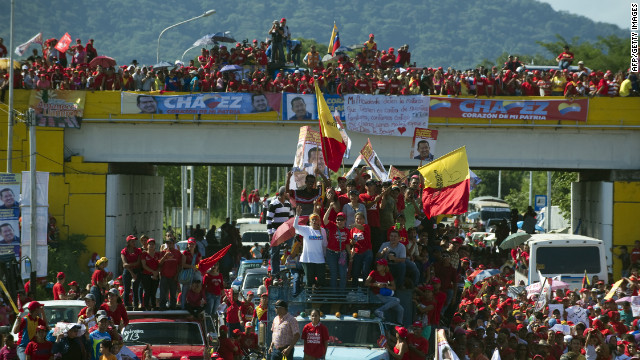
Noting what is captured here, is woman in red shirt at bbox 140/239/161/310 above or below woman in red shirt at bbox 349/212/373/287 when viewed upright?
below

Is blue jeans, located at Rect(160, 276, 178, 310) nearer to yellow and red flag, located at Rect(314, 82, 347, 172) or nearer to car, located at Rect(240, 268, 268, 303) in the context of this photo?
yellow and red flag, located at Rect(314, 82, 347, 172)

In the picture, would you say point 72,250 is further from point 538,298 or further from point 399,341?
point 399,341

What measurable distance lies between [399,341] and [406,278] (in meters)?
2.74

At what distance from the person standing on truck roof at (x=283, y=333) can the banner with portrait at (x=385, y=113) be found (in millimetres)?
20144

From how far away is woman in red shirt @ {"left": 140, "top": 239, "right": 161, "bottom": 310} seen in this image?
688 inches

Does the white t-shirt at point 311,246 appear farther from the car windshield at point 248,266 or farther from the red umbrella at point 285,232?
the car windshield at point 248,266

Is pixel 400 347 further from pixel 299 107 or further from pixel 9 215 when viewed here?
pixel 299 107

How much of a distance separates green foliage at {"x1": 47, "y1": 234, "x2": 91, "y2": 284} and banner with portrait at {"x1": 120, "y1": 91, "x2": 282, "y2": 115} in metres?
4.33

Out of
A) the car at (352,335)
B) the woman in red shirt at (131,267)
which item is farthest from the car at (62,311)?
the car at (352,335)

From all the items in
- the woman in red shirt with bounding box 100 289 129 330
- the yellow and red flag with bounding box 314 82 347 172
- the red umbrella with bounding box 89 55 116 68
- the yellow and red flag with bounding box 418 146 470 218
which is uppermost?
the red umbrella with bounding box 89 55 116 68

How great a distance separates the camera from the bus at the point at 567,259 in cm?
2738

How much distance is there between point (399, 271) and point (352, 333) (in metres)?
2.15

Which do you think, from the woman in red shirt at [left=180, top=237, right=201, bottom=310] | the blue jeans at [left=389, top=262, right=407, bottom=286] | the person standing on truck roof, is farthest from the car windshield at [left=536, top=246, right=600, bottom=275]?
the person standing on truck roof

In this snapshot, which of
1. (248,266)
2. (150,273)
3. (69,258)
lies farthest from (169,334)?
(69,258)
